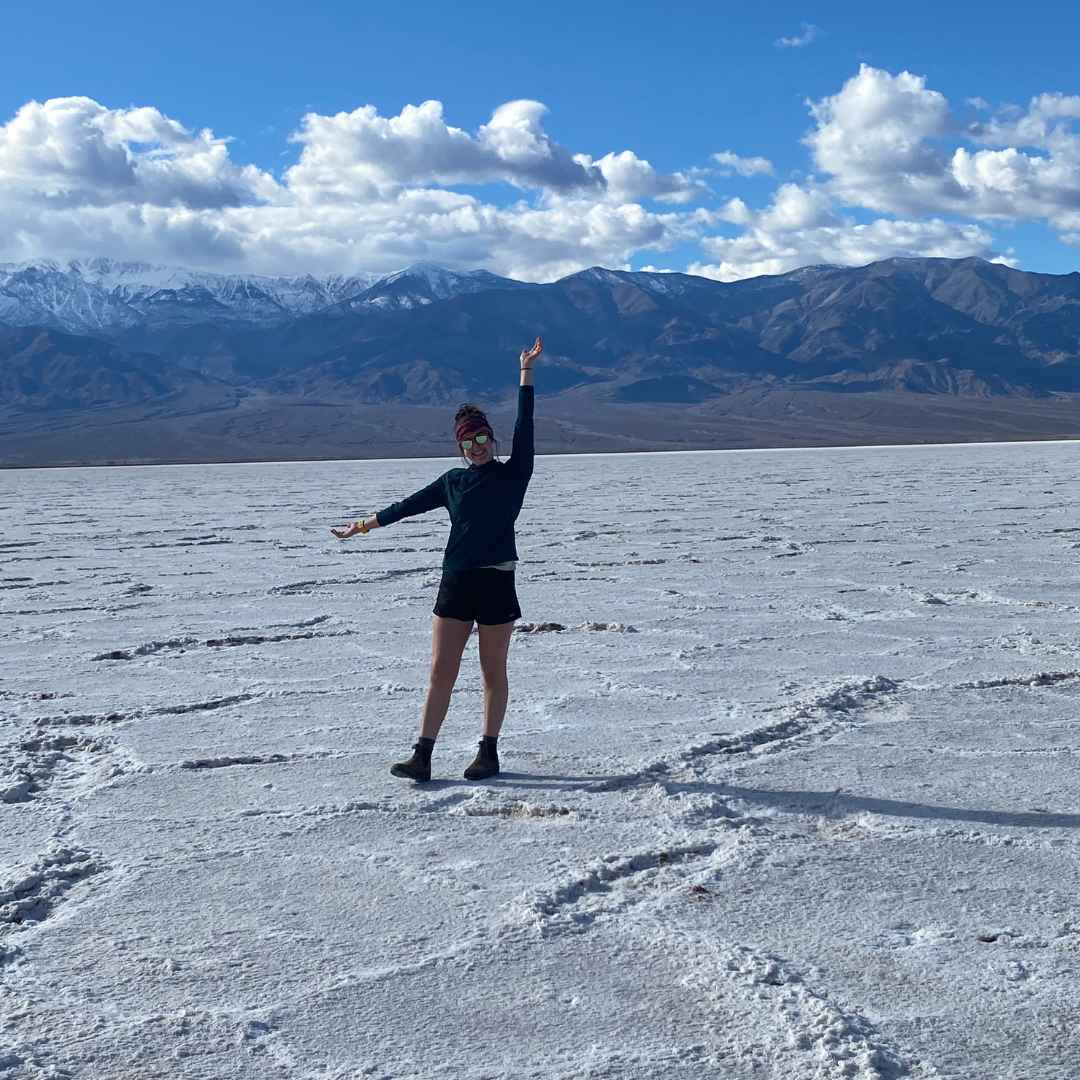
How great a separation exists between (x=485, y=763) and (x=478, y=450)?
45.9 inches

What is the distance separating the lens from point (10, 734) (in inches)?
227

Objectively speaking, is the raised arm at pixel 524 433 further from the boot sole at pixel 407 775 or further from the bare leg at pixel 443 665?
the boot sole at pixel 407 775

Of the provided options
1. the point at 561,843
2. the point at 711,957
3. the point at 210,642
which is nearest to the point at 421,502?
the point at 561,843

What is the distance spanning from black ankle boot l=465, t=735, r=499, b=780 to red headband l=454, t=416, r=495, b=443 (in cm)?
113

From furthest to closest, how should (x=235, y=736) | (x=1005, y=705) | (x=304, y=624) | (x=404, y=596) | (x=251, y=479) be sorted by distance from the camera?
(x=251, y=479)
(x=404, y=596)
(x=304, y=624)
(x=1005, y=705)
(x=235, y=736)

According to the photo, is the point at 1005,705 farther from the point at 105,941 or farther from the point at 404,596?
the point at 404,596

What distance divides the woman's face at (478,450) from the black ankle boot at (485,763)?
104 cm

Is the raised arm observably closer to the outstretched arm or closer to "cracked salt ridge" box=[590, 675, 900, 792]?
the outstretched arm

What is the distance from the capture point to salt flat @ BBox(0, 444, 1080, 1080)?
3029mm

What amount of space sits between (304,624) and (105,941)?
5.27m

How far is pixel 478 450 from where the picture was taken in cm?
500

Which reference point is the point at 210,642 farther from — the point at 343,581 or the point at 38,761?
the point at 343,581

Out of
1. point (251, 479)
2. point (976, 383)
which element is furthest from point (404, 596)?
point (976, 383)

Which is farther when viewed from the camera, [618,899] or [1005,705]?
[1005,705]
